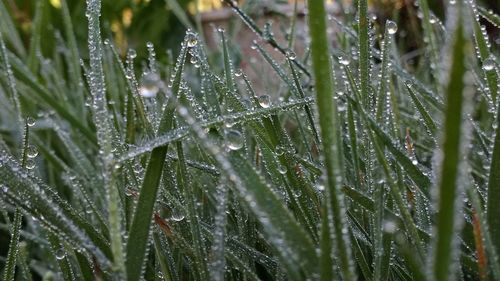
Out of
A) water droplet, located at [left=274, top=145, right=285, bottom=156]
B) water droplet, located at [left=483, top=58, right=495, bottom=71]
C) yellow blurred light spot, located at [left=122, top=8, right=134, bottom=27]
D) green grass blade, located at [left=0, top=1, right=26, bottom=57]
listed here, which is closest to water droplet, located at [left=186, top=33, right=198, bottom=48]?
water droplet, located at [left=274, top=145, right=285, bottom=156]

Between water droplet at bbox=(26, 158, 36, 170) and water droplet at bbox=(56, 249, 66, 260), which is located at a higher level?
water droplet at bbox=(26, 158, 36, 170)

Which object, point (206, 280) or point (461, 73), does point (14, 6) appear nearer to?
point (206, 280)

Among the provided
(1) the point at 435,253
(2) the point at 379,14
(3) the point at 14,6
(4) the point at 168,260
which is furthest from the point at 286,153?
(2) the point at 379,14

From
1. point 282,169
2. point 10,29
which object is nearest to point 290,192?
point 282,169

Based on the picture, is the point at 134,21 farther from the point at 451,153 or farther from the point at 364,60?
the point at 451,153

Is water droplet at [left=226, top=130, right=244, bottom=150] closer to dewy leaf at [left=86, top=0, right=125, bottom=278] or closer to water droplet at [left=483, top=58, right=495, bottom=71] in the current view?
dewy leaf at [left=86, top=0, right=125, bottom=278]
